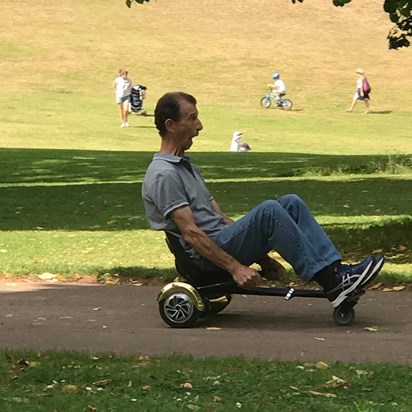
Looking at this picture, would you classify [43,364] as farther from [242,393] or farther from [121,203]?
[121,203]

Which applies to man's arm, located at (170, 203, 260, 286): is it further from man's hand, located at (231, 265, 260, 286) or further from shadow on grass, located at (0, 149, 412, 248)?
shadow on grass, located at (0, 149, 412, 248)

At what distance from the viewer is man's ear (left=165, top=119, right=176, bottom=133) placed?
753 cm

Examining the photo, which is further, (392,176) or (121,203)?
(392,176)

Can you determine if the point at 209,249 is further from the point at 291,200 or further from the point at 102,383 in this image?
the point at 102,383

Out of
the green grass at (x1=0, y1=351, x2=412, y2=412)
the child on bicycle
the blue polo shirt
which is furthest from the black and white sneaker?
the child on bicycle

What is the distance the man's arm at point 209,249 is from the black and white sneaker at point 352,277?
0.50 m

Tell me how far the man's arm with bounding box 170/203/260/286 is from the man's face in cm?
48

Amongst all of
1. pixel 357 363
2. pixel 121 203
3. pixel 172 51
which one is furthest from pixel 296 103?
pixel 357 363

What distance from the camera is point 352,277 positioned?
23.7 feet

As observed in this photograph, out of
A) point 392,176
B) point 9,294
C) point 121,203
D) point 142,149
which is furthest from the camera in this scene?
point 142,149

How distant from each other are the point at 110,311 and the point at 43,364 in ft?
6.87

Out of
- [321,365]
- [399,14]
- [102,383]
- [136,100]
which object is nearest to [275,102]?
[136,100]

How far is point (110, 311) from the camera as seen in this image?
318 inches

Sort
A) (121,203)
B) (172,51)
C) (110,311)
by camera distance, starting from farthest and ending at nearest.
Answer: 1. (172,51)
2. (121,203)
3. (110,311)
